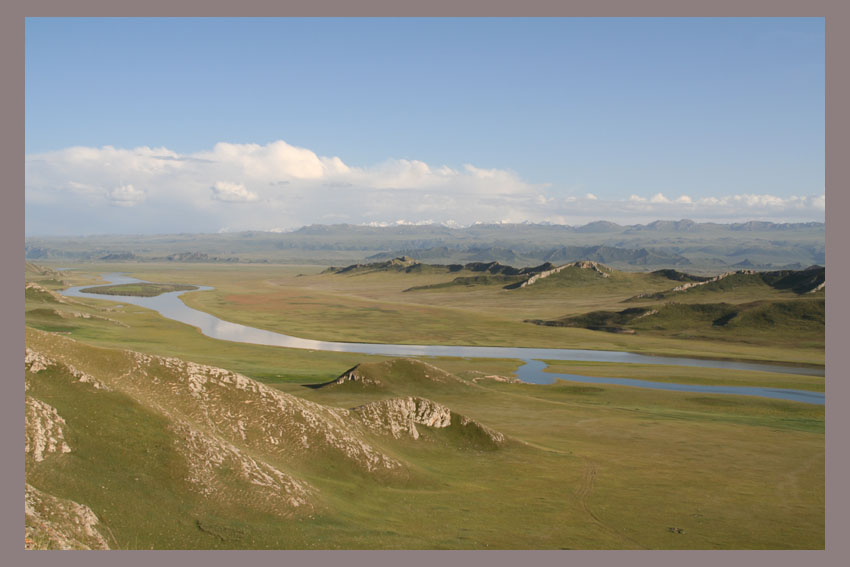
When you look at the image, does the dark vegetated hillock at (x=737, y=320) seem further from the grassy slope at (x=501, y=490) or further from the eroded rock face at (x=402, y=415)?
the eroded rock face at (x=402, y=415)

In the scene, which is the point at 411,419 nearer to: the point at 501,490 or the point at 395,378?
the point at 501,490

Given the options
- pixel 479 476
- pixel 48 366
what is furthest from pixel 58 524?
pixel 479 476

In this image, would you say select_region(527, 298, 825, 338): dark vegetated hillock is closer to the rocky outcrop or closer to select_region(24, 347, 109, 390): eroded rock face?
the rocky outcrop

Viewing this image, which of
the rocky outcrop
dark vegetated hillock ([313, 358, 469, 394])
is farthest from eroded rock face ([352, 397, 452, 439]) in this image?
dark vegetated hillock ([313, 358, 469, 394])

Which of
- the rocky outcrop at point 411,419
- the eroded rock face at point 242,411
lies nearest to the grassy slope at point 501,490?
the rocky outcrop at point 411,419

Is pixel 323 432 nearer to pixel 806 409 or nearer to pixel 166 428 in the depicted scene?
pixel 166 428

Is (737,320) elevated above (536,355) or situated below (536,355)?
above
